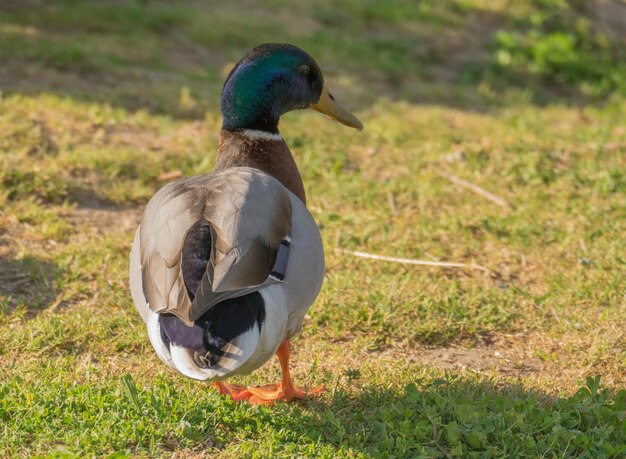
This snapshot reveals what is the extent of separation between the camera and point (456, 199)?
5.80 meters

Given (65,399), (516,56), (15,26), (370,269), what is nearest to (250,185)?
(65,399)

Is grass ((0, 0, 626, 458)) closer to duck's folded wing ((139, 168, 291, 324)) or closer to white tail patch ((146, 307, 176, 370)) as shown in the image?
white tail patch ((146, 307, 176, 370))

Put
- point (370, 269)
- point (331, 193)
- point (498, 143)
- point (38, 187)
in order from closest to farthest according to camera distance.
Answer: point (370, 269) → point (38, 187) → point (331, 193) → point (498, 143)

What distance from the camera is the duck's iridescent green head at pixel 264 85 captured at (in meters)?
3.92

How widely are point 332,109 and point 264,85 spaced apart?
47cm

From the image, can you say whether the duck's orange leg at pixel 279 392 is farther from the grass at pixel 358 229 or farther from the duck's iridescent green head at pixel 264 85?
the duck's iridescent green head at pixel 264 85

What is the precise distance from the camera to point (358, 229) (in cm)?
531

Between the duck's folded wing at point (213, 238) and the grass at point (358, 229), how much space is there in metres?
0.51

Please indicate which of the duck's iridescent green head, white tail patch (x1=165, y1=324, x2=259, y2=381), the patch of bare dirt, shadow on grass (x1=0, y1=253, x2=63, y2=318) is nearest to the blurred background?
the patch of bare dirt

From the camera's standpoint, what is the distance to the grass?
3.21 metres

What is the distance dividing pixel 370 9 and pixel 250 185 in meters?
6.94

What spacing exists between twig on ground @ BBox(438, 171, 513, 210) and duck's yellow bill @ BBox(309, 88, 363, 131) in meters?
1.65

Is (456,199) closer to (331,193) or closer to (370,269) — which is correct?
(331,193)

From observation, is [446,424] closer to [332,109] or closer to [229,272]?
[229,272]
